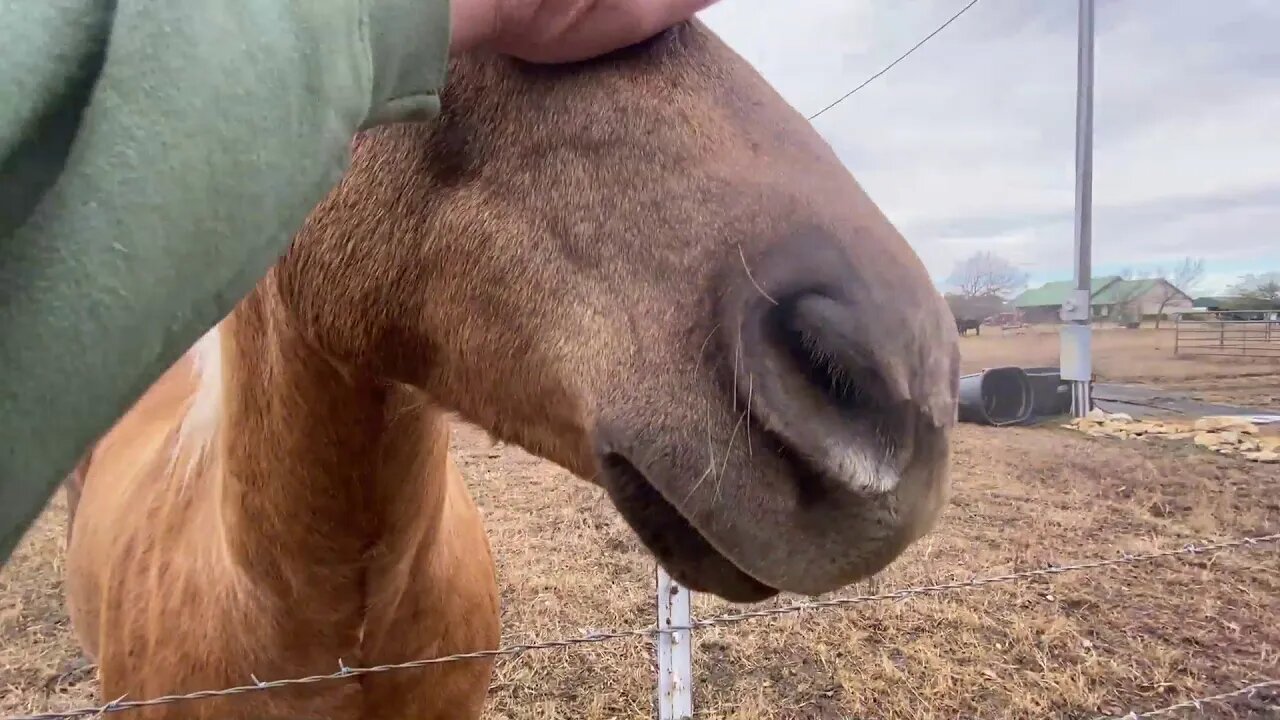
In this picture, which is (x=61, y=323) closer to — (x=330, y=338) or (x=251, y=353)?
(x=330, y=338)

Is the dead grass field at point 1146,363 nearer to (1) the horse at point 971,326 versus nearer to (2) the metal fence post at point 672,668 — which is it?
(1) the horse at point 971,326

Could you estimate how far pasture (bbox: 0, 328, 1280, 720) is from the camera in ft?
11.1

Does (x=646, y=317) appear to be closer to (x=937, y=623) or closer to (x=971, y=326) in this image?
(x=937, y=623)

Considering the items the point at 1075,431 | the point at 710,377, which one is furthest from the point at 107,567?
the point at 1075,431

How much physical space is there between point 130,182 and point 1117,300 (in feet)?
57.7

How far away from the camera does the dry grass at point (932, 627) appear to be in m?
3.37

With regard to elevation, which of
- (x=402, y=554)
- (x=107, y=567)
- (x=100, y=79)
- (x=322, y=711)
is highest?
(x=100, y=79)

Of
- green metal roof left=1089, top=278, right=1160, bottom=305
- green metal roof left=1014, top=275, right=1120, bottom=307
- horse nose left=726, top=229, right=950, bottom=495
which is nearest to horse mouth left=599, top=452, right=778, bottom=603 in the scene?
horse nose left=726, top=229, right=950, bottom=495

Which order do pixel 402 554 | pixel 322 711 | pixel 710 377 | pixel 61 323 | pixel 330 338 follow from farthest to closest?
pixel 322 711 < pixel 402 554 < pixel 330 338 < pixel 710 377 < pixel 61 323

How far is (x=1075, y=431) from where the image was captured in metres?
9.16

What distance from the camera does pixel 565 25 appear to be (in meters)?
0.88

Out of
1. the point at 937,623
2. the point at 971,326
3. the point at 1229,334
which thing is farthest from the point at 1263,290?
the point at 937,623

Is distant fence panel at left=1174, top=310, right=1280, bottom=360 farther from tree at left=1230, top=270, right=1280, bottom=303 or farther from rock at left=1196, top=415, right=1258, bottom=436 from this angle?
rock at left=1196, top=415, right=1258, bottom=436

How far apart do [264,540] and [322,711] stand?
1.50 feet
